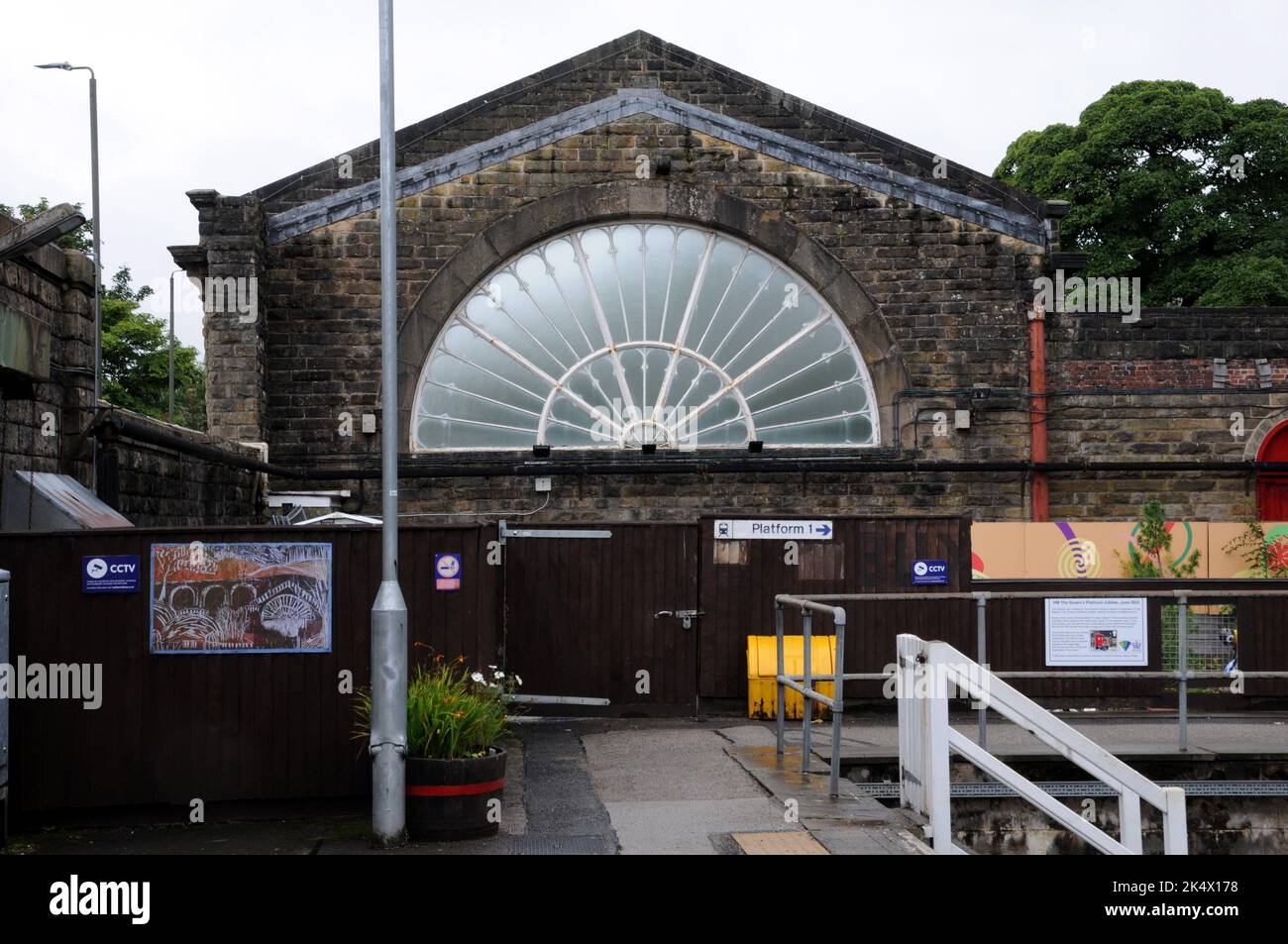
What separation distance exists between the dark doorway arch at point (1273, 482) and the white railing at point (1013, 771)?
14208 mm

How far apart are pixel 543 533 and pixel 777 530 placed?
2.60 m

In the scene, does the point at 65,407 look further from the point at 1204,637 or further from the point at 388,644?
the point at 1204,637

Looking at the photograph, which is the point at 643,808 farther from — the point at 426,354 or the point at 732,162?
the point at 732,162

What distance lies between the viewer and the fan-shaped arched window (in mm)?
21484

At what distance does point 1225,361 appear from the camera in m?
21.6

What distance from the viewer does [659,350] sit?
853 inches

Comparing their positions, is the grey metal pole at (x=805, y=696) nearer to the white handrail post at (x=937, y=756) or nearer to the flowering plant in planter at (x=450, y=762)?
the white handrail post at (x=937, y=756)

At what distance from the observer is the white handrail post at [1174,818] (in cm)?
859

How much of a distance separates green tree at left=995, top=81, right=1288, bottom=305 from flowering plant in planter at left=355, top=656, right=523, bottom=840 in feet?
116

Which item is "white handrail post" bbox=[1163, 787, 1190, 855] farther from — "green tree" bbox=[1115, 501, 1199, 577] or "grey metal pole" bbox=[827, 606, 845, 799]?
"green tree" bbox=[1115, 501, 1199, 577]

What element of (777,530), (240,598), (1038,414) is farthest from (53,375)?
(1038,414)

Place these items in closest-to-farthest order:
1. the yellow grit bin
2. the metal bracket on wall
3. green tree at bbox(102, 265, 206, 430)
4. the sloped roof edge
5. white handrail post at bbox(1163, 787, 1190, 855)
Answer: white handrail post at bbox(1163, 787, 1190, 855), the yellow grit bin, the metal bracket on wall, the sloped roof edge, green tree at bbox(102, 265, 206, 430)

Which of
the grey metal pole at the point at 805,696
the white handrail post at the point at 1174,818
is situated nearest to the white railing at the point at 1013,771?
the white handrail post at the point at 1174,818

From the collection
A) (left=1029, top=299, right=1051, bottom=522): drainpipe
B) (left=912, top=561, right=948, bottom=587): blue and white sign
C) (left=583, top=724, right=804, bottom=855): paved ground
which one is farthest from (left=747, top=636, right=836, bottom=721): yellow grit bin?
(left=1029, top=299, right=1051, bottom=522): drainpipe
